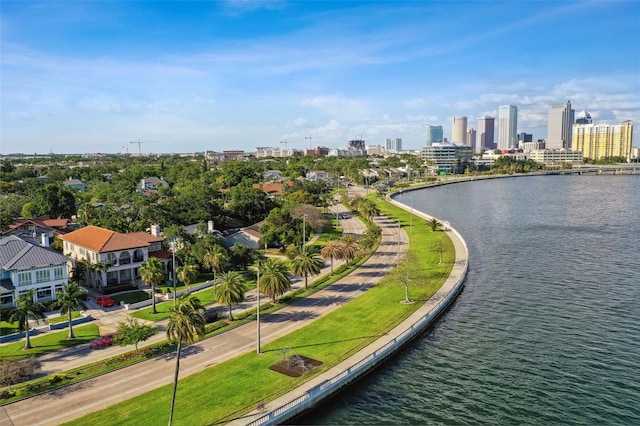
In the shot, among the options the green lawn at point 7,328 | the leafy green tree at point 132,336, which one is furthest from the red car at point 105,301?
the leafy green tree at point 132,336

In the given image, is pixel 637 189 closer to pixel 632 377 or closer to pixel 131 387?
pixel 632 377

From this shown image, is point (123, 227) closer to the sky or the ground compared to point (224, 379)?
closer to the sky

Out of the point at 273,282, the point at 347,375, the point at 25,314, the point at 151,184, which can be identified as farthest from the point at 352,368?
the point at 151,184

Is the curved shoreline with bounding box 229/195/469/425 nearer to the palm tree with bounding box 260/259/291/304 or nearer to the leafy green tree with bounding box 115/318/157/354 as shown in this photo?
the palm tree with bounding box 260/259/291/304

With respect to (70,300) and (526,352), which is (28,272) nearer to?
(70,300)

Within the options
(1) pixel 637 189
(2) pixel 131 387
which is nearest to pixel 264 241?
(2) pixel 131 387

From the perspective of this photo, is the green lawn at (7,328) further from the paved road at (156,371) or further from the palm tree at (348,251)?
the palm tree at (348,251)

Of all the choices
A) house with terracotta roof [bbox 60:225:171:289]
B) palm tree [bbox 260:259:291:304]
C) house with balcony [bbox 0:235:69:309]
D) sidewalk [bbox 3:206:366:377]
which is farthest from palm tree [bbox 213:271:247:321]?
house with terracotta roof [bbox 60:225:171:289]
